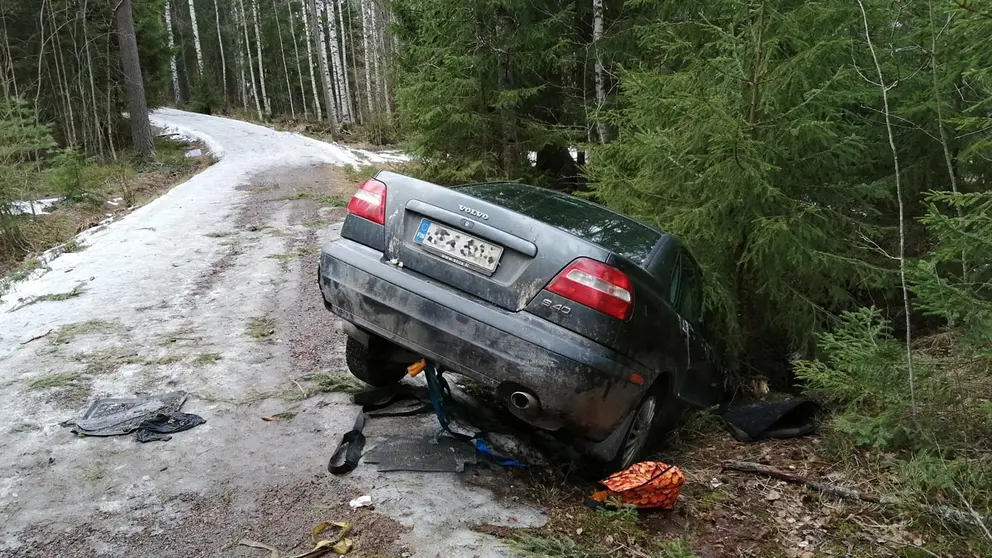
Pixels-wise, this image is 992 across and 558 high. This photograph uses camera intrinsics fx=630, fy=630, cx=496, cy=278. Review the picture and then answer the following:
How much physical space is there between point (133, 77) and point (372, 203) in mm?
20289

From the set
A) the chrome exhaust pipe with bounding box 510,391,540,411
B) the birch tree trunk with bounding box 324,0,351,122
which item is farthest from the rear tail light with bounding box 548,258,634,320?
the birch tree trunk with bounding box 324,0,351,122

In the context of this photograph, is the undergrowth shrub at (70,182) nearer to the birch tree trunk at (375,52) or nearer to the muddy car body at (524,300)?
the muddy car body at (524,300)

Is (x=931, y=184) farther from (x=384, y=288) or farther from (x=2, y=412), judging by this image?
(x=2, y=412)

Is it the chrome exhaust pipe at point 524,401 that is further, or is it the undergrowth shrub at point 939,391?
the undergrowth shrub at point 939,391

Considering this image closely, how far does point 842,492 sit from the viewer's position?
3604mm

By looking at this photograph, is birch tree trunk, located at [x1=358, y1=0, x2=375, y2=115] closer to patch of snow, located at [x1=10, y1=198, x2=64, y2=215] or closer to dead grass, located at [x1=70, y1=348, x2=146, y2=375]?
patch of snow, located at [x1=10, y1=198, x2=64, y2=215]

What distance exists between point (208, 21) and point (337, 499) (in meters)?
56.6

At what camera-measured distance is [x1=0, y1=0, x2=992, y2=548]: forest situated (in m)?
3.67

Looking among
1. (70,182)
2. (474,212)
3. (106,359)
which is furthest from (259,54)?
(474,212)

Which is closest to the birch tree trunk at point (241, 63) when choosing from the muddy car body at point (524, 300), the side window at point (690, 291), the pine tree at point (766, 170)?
the pine tree at point (766, 170)

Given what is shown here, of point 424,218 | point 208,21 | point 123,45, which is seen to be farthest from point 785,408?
point 208,21

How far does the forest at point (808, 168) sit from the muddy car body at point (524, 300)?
144 centimetres

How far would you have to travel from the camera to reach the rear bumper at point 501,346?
9.59 ft

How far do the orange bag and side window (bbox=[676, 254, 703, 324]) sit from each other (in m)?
1.07
